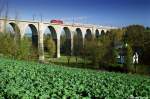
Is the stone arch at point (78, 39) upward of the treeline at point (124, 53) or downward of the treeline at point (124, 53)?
upward

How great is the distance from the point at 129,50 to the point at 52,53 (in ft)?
105

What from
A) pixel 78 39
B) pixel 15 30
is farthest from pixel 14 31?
pixel 78 39

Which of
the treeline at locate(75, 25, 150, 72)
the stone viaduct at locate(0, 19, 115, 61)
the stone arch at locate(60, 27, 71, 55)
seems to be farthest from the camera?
the stone arch at locate(60, 27, 71, 55)

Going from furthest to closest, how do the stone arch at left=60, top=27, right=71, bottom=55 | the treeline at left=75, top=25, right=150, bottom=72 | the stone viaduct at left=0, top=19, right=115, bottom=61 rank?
1. the stone arch at left=60, top=27, right=71, bottom=55
2. the stone viaduct at left=0, top=19, right=115, bottom=61
3. the treeline at left=75, top=25, right=150, bottom=72

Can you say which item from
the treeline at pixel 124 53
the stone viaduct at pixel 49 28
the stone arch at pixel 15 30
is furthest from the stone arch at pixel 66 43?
the stone arch at pixel 15 30

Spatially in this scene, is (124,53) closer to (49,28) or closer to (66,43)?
(49,28)

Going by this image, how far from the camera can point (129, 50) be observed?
55.1 m

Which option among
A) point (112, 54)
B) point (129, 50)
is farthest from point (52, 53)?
point (129, 50)

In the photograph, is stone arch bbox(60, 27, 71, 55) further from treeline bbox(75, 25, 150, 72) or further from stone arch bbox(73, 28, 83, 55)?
treeline bbox(75, 25, 150, 72)

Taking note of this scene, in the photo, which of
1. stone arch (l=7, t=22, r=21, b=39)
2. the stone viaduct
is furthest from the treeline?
stone arch (l=7, t=22, r=21, b=39)

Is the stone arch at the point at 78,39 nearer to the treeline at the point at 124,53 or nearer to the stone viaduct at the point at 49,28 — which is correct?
the stone viaduct at the point at 49,28

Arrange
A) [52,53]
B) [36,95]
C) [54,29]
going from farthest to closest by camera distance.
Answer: [52,53] → [54,29] → [36,95]

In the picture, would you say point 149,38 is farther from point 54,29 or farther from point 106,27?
point 106,27

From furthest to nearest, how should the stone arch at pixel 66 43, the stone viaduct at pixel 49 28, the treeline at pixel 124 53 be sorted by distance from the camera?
1. the stone arch at pixel 66 43
2. the stone viaduct at pixel 49 28
3. the treeline at pixel 124 53
